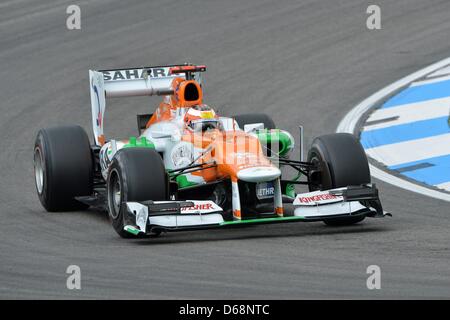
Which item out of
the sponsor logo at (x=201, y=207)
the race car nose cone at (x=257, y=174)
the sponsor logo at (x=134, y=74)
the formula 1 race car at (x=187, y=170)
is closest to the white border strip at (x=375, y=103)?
the formula 1 race car at (x=187, y=170)

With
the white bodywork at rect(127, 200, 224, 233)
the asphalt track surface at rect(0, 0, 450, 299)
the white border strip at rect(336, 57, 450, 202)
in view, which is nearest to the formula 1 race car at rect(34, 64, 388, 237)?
the white bodywork at rect(127, 200, 224, 233)

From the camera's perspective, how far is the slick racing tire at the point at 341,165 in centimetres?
1333

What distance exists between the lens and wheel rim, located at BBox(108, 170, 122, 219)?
13180 mm

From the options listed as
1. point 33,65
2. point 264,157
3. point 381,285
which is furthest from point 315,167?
point 33,65

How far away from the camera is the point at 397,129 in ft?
59.6

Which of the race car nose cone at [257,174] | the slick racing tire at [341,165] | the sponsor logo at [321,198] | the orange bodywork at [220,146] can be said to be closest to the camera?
the race car nose cone at [257,174]

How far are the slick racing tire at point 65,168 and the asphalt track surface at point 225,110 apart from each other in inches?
7.1

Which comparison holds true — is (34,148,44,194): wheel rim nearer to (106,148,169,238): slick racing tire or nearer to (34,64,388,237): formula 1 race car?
(34,64,388,237): formula 1 race car

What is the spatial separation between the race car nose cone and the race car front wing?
0.39 meters

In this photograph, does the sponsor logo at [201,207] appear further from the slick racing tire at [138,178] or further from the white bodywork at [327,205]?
the white bodywork at [327,205]

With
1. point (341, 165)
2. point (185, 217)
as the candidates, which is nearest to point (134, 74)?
point (341, 165)

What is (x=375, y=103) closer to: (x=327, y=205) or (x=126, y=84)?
(x=126, y=84)

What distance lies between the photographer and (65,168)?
14445mm
